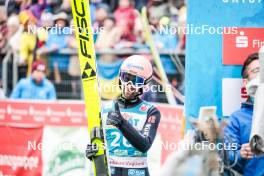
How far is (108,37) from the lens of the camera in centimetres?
1246

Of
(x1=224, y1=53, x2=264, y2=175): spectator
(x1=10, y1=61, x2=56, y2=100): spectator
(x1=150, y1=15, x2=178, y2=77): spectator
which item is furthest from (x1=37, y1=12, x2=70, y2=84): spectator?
(x1=224, y1=53, x2=264, y2=175): spectator

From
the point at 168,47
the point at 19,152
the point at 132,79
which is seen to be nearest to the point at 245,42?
the point at 132,79

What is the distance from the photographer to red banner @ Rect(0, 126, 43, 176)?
10539 mm

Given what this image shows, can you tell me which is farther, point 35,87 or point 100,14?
point 100,14

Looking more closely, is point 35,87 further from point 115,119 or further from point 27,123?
point 115,119

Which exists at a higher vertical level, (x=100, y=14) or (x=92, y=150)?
(x=100, y=14)

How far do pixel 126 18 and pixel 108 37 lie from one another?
2.15 ft

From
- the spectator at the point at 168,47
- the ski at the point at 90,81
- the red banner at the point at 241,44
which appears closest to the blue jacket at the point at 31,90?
the spectator at the point at 168,47

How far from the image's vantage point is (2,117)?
422 inches

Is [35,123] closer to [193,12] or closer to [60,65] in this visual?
[60,65]

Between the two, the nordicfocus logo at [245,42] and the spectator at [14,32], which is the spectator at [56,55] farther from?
the nordicfocus logo at [245,42]

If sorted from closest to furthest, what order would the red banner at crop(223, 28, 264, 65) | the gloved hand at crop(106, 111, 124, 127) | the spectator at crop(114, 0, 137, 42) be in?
the gloved hand at crop(106, 111, 124, 127) < the red banner at crop(223, 28, 264, 65) < the spectator at crop(114, 0, 137, 42)

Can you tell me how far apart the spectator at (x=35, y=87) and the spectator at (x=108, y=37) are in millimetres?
869

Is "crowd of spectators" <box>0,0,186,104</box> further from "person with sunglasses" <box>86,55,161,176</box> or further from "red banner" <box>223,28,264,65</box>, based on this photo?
"person with sunglasses" <box>86,55,161,176</box>
